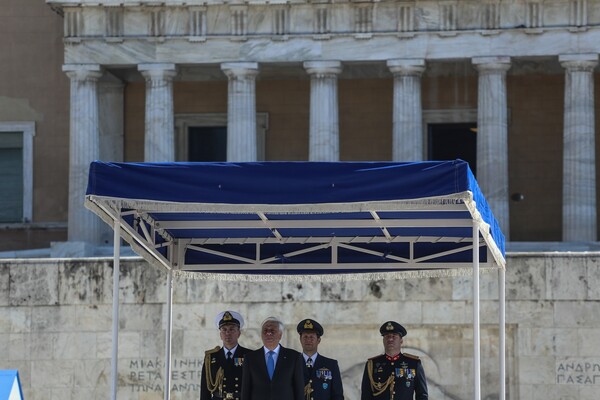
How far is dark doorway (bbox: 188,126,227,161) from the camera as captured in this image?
145ft

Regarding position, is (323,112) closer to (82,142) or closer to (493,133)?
(493,133)

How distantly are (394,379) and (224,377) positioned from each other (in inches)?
69.2

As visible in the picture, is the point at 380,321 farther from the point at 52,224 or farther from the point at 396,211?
the point at 52,224

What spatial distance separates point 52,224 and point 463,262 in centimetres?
2496

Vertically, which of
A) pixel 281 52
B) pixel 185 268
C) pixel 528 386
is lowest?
pixel 528 386

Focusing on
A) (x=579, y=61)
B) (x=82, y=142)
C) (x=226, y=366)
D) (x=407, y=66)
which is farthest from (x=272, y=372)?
(x=82, y=142)

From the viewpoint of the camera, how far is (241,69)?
40.8m

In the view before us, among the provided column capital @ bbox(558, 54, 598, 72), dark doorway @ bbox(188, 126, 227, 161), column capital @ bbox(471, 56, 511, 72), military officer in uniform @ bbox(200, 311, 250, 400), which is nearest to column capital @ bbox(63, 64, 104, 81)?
dark doorway @ bbox(188, 126, 227, 161)

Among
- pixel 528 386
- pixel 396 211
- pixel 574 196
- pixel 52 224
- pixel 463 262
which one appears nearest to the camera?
pixel 396 211

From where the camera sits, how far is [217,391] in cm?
1747

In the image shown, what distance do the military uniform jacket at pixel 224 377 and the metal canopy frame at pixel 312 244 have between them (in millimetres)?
1183

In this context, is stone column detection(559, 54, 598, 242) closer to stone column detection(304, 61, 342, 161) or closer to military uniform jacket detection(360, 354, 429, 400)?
stone column detection(304, 61, 342, 161)

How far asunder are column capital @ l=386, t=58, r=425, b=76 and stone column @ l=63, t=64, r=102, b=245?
282 inches

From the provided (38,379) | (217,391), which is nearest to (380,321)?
(38,379)
